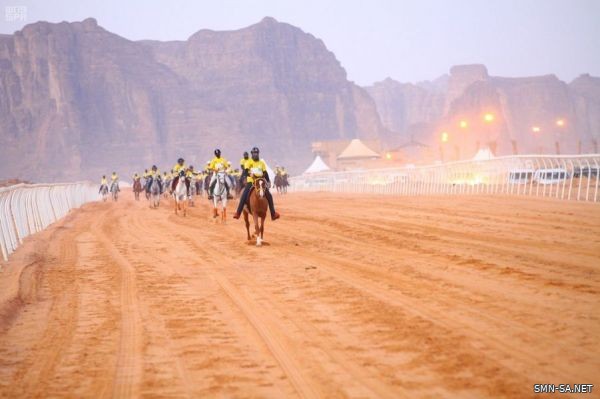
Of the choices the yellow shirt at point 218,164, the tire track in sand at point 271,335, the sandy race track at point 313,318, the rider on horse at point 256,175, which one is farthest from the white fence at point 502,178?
the tire track in sand at point 271,335

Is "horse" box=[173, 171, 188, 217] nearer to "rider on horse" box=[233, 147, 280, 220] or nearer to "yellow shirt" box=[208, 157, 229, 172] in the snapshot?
"yellow shirt" box=[208, 157, 229, 172]

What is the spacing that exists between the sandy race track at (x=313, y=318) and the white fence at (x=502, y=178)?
8767 millimetres

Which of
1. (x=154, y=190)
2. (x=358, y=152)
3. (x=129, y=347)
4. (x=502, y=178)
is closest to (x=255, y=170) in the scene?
(x=129, y=347)

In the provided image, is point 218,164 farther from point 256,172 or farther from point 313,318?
point 313,318

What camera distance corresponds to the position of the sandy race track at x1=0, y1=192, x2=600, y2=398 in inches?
221

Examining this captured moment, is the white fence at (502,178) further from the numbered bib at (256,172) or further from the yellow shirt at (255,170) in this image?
the numbered bib at (256,172)

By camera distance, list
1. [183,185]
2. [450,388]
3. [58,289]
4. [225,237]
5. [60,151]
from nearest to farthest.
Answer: [450,388], [58,289], [225,237], [183,185], [60,151]

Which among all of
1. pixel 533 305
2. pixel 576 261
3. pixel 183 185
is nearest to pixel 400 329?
pixel 533 305

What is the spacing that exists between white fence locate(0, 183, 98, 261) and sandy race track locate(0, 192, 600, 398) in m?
2.05

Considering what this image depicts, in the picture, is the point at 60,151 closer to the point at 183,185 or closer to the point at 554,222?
the point at 183,185

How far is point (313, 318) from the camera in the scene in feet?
25.6

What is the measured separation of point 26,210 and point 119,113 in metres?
153

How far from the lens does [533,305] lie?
787cm

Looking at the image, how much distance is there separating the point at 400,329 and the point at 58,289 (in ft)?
20.0
